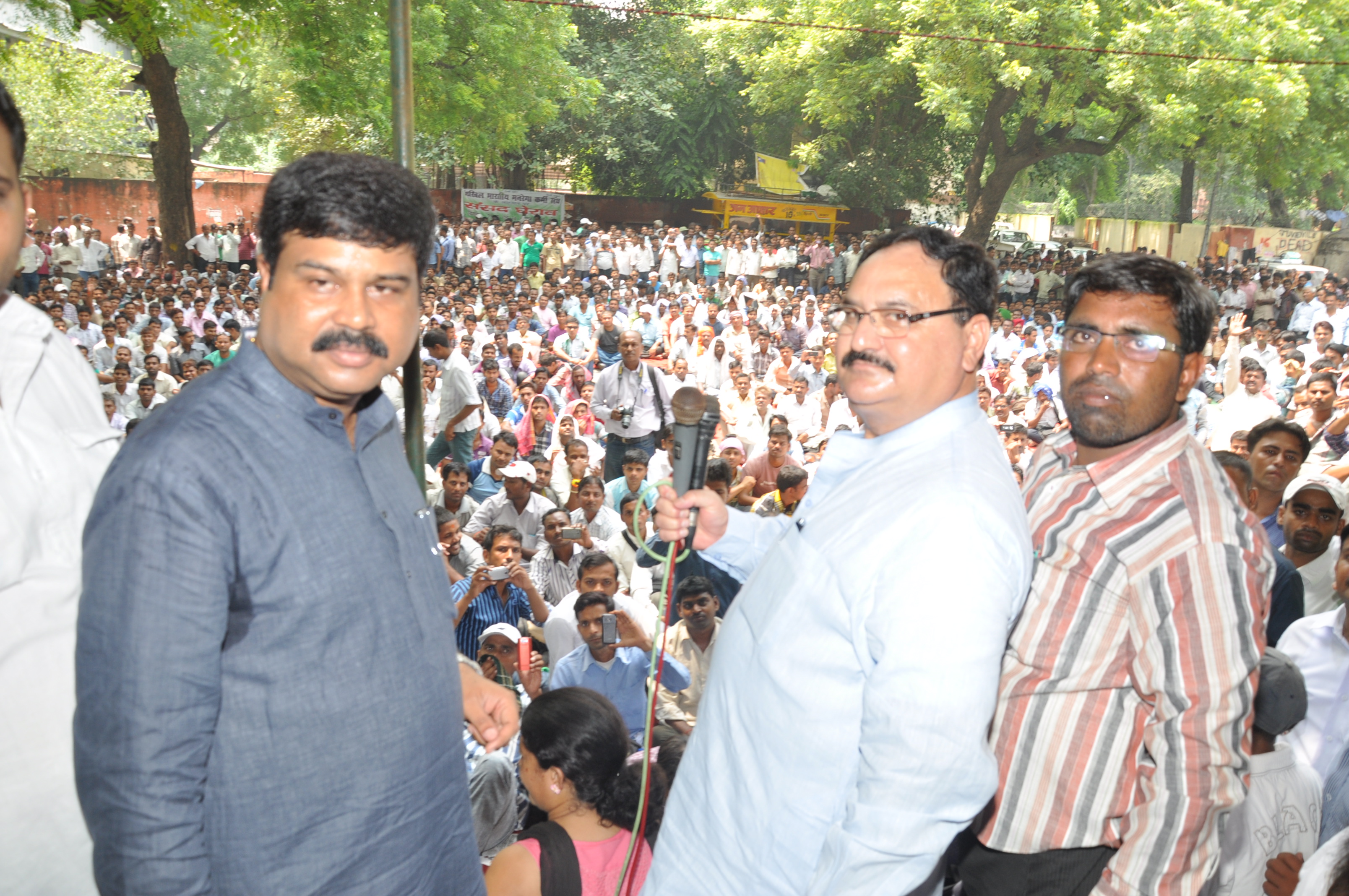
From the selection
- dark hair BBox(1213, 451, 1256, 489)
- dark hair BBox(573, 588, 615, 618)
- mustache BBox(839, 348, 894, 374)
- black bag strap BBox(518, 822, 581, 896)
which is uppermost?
→ mustache BBox(839, 348, 894, 374)

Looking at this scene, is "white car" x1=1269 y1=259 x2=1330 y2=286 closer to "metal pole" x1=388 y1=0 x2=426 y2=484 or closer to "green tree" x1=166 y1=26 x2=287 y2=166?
"metal pole" x1=388 y1=0 x2=426 y2=484

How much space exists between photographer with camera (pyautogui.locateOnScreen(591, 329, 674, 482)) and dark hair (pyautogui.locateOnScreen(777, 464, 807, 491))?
55.6 inches

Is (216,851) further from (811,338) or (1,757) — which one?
(811,338)

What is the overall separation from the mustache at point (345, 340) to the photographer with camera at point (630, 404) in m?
5.75

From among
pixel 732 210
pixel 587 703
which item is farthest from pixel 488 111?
pixel 587 703

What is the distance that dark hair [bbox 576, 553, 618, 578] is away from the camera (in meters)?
4.51

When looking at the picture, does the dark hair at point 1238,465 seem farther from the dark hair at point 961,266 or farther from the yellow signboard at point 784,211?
the yellow signboard at point 784,211

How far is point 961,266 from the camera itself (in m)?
1.48

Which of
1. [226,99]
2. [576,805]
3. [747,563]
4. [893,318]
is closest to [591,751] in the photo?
[576,805]

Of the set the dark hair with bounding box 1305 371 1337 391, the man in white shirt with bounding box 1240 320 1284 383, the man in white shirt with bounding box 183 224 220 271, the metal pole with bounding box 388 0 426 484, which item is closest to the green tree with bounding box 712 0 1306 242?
the man in white shirt with bounding box 1240 320 1284 383

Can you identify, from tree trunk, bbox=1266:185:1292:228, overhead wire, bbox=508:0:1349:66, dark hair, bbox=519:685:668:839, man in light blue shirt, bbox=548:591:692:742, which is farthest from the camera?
tree trunk, bbox=1266:185:1292:228

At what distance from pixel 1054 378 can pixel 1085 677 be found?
31.7 ft

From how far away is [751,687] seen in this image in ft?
4.53

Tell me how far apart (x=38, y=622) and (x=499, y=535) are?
12.4 ft
